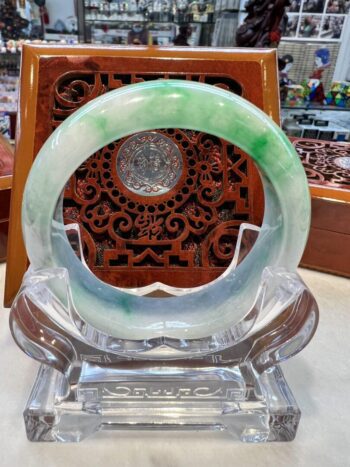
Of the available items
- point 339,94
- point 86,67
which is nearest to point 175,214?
point 86,67

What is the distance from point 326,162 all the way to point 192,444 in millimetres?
662

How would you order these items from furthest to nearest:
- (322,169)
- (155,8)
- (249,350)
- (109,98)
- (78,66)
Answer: (155,8) → (322,169) → (78,66) → (249,350) → (109,98)

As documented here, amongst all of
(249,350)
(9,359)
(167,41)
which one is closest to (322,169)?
(249,350)

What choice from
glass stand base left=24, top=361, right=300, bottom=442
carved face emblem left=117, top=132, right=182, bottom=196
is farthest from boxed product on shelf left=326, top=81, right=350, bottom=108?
glass stand base left=24, top=361, right=300, bottom=442

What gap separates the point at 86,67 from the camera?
65cm

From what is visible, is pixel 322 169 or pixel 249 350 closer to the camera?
pixel 249 350

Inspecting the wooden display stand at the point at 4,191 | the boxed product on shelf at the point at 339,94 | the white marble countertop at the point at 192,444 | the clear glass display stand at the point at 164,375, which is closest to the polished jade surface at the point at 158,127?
the clear glass display stand at the point at 164,375

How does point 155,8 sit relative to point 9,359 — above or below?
above

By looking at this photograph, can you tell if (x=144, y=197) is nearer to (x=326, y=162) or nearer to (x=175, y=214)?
(x=175, y=214)

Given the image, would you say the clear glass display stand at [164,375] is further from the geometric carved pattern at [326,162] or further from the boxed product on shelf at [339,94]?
the boxed product on shelf at [339,94]

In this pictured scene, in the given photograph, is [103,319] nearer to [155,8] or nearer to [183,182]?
[183,182]

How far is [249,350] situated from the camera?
0.52m

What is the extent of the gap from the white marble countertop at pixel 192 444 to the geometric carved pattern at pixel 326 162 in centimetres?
39

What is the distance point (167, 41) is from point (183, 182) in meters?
0.91
